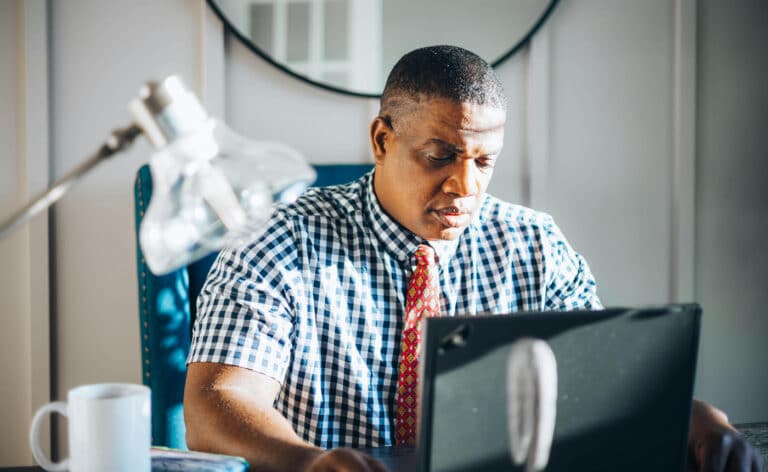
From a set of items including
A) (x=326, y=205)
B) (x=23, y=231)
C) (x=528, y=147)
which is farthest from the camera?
(x=528, y=147)

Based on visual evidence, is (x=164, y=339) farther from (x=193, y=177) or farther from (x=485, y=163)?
(x=193, y=177)

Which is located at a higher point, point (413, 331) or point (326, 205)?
point (326, 205)

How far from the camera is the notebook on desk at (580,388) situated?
518 mm

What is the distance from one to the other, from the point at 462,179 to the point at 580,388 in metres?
0.56

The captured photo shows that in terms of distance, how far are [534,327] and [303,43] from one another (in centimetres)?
119

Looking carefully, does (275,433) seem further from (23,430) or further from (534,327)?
(23,430)

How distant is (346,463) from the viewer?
2.07 ft

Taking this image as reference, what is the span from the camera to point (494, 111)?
110 centimetres

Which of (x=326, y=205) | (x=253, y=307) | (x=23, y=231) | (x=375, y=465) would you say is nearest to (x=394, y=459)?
(x=375, y=465)

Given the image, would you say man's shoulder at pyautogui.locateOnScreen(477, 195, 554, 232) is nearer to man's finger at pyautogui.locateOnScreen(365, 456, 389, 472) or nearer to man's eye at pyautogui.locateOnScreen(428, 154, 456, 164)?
man's eye at pyautogui.locateOnScreen(428, 154, 456, 164)

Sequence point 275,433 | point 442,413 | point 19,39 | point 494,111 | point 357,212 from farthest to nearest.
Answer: point 19,39 < point 357,212 < point 494,111 < point 275,433 < point 442,413

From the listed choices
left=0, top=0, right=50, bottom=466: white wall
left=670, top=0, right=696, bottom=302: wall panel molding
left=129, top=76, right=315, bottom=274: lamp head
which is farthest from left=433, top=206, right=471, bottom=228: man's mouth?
left=0, top=0, right=50, bottom=466: white wall

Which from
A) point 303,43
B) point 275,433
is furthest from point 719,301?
point 275,433

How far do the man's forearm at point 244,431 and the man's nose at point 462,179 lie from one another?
1.46 ft
